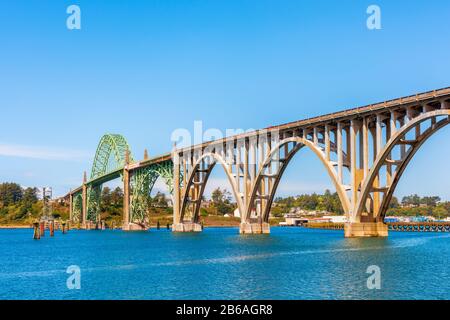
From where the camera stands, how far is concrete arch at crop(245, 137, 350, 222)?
81.8 meters

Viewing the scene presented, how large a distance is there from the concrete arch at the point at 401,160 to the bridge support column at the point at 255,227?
31.5m

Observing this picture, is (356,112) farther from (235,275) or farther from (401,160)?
(235,275)

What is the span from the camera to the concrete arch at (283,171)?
81812 millimetres

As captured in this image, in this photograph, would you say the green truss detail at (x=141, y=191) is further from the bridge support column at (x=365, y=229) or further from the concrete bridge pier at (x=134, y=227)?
the bridge support column at (x=365, y=229)

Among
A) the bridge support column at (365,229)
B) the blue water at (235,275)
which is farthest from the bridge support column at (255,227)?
the blue water at (235,275)

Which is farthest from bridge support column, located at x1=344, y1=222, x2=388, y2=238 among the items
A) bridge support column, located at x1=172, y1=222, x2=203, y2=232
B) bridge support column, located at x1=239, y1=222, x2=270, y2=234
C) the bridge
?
bridge support column, located at x1=172, y1=222, x2=203, y2=232

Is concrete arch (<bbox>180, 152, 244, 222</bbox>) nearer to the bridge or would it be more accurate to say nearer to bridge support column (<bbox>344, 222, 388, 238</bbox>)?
the bridge

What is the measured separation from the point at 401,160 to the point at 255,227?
4127 centimetres

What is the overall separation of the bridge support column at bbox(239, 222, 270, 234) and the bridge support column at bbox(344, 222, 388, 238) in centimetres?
2996

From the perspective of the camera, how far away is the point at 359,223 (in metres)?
80.6

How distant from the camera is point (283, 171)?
103 meters
